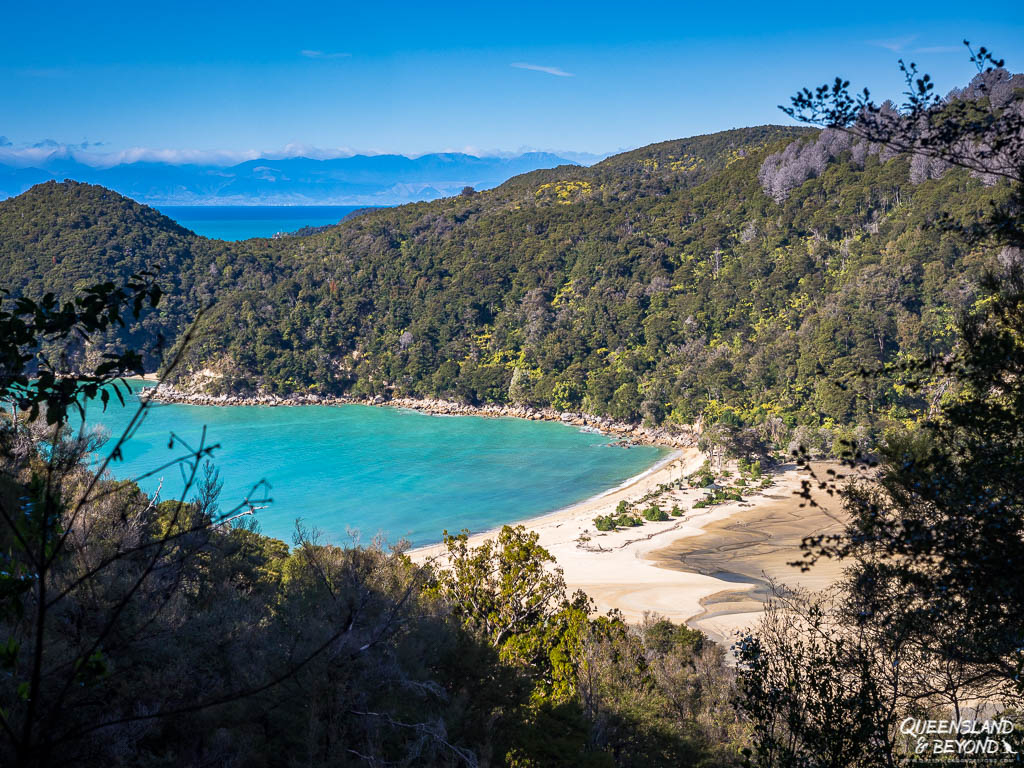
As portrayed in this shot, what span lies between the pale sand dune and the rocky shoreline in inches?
360

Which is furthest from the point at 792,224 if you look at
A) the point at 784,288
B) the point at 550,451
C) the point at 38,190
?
the point at 38,190

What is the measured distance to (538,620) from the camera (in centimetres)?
1023

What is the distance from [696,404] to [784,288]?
10.1 meters

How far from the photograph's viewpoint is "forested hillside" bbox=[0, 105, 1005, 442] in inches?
1460

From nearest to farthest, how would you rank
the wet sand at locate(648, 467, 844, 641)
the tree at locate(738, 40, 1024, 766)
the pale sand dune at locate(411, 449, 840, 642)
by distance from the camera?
the tree at locate(738, 40, 1024, 766) < the wet sand at locate(648, 467, 844, 641) < the pale sand dune at locate(411, 449, 840, 642)

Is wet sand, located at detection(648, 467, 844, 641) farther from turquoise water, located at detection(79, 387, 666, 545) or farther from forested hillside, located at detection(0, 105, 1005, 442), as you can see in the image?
forested hillside, located at detection(0, 105, 1005, 442)

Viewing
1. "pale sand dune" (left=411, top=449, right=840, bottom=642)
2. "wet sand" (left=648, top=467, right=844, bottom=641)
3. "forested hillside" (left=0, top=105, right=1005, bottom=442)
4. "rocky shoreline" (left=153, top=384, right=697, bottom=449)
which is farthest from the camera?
"rocky shoreline" (left=153, top=384, right=697, bottom=449)

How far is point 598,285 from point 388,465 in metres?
23.3

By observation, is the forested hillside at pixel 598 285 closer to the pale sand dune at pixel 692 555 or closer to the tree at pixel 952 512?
the pale sand dune at pixel 692 555

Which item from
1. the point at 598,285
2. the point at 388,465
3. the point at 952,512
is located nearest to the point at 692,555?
the point at 388,465

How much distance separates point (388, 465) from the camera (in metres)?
36.6

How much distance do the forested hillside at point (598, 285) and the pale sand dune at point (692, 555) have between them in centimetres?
969

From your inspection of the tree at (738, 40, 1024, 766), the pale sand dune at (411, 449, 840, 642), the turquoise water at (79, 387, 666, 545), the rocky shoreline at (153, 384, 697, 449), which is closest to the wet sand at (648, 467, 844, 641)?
the pale sand dune at (411, 449, 840, 642)

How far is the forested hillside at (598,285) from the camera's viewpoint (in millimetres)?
37094
